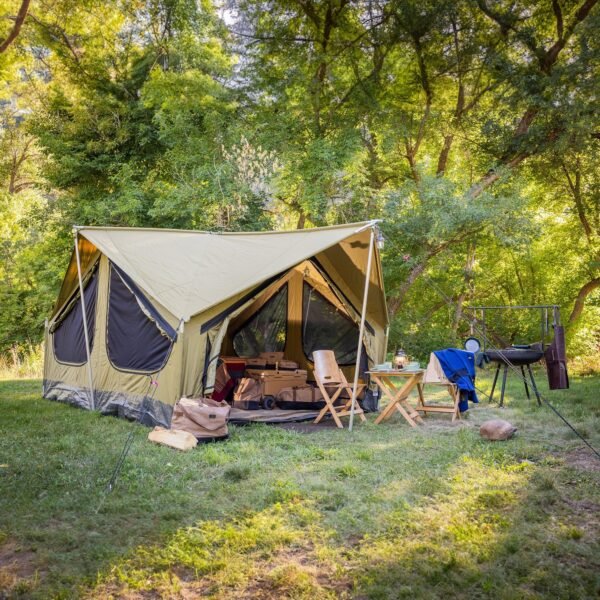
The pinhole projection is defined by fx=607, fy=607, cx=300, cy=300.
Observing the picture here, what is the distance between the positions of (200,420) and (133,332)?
1541 millimetres

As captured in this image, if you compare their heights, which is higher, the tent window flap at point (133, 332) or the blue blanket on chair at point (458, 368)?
the tent window flap at point (133, 332)

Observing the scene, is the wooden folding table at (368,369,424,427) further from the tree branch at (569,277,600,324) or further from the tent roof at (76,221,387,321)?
the tree branch at (569,277,600,324)

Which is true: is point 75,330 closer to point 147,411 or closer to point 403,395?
point 147,411

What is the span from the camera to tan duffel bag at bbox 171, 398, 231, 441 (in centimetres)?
461

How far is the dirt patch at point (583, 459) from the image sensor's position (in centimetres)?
372

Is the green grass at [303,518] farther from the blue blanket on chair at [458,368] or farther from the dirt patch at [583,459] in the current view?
the blue blanket on chair at [458,368]

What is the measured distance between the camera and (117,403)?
5.78 meters

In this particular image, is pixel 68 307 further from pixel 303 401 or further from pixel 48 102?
pixel 48 102

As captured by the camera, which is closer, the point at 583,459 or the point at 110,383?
the point at 583,459

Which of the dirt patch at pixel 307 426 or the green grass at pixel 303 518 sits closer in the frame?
the green grass at pixel 303 518

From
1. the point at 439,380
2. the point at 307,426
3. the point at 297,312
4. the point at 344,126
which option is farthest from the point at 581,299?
the point at 307,426

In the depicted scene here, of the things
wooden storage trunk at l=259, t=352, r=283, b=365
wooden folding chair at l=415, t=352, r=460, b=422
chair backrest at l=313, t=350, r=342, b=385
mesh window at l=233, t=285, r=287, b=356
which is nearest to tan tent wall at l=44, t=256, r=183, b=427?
chair backrest at l=313, t=350, r=342, b=385

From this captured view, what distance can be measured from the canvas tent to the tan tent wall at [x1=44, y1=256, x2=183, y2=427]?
11 mm

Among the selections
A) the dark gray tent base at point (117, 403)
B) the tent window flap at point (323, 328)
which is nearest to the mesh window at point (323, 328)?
the tent window flap at point (323, 328)
